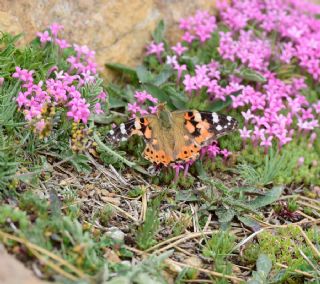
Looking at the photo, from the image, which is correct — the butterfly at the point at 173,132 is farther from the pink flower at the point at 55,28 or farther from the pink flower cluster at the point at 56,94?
the pink flower at the point at 55,28

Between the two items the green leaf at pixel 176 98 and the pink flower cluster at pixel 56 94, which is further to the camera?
the green leaf at pixel 176 98

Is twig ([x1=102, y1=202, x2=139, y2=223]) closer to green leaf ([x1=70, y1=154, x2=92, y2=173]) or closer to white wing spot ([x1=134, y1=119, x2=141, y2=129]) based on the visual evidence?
green leaf ([x1=70, y1=154, x2=92, y2=173])

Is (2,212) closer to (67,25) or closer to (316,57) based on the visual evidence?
(67,25)

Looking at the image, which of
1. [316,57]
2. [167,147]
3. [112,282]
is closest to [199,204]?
[167,147]

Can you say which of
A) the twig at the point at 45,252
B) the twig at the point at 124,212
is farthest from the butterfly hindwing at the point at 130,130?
the twig at the point at 45,252

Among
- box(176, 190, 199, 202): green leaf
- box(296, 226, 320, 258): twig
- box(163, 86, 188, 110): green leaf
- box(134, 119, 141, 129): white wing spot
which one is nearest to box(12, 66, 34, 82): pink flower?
box(134, 119, 141, 129): white wing spot

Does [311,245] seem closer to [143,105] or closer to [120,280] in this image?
[120,280]

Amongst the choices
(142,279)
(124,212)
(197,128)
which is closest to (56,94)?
(124,212)
